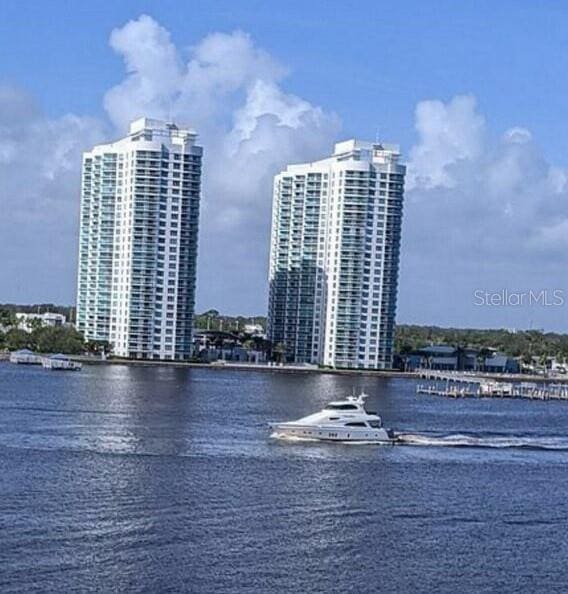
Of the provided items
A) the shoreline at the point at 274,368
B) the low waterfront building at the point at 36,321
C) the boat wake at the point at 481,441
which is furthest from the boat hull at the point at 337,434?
the low waterfront building at the point at 36,321

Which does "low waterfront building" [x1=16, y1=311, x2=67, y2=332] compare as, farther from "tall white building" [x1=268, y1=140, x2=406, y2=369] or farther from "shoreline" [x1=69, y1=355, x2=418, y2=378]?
"tall white building" [x1=268, y1=140, x2=406, y2=369]

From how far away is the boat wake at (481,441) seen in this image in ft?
179

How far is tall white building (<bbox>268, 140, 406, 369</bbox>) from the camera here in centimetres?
12825

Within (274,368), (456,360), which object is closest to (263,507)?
(274,368)

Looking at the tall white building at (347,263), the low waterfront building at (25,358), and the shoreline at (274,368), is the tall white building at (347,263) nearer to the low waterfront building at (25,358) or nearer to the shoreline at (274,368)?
the shoreline at (274,368)

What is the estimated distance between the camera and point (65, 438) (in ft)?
169

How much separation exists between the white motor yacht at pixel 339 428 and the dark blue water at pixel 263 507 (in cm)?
117

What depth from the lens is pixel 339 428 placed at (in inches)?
2077

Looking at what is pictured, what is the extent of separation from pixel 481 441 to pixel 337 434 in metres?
7.78

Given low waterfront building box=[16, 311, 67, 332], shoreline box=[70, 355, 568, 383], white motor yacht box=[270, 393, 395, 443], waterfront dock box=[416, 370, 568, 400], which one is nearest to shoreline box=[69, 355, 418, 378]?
shoreline box=[70, 355, 568, 383]

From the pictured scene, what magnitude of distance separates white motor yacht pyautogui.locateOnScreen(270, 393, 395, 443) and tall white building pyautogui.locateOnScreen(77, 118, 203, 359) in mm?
69732

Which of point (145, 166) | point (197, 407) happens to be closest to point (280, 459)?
point (197, 407)

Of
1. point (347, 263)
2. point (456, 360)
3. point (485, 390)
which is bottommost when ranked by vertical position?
point (485, 390)

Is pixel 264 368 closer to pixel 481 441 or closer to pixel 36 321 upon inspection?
pixel 36 321
